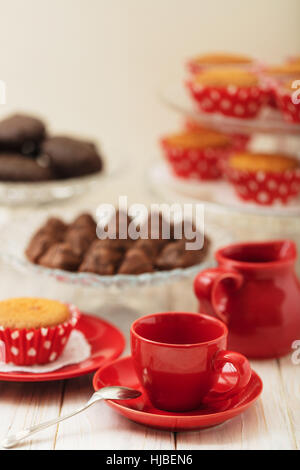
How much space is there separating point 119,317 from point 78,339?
0.16 meters

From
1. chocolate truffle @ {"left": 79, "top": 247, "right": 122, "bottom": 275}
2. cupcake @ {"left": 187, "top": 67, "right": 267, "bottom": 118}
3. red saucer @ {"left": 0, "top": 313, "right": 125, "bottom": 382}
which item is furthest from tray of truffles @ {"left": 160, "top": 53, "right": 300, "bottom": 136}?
red saucer @ {"left": 0, "top": 313, "right": 125, "bottom": 382}

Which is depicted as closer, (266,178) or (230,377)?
(230,377)

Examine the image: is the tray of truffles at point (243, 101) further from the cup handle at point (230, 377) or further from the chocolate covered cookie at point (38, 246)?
the cup handle at point (230, 377)

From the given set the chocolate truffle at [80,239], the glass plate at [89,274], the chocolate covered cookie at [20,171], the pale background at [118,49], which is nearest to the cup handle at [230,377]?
the glass plate at [89,274]

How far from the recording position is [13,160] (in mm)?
1398

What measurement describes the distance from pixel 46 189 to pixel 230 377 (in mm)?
684

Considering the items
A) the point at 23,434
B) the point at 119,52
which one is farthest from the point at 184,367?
the point at 119,52

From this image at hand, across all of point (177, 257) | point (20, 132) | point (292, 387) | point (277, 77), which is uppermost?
point (277, 77)

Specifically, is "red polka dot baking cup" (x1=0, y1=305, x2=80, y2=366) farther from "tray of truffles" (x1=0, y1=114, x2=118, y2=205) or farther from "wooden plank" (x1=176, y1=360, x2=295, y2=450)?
"tray of truffles" (x1=0, y1=114, x2=118, y2=205)

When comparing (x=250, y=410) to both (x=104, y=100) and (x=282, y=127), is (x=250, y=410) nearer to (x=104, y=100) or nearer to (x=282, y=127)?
(x=282, y=127)

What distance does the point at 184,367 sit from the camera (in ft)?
2.29

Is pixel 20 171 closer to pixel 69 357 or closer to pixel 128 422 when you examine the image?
pixel 69 357

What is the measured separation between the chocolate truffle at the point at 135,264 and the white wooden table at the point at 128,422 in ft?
0.62

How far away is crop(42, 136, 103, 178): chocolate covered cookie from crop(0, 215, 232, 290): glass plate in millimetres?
310
